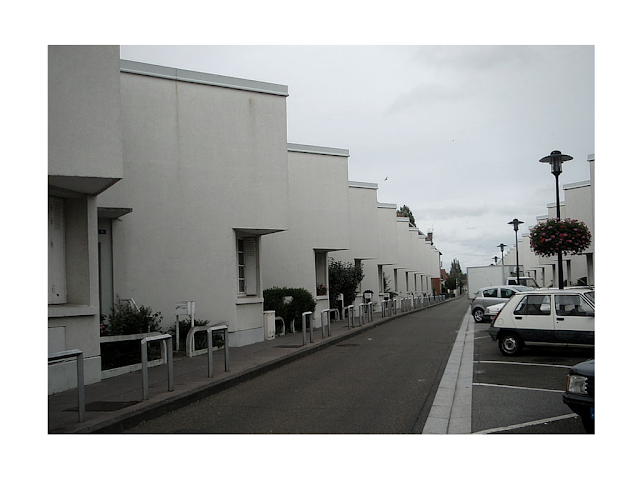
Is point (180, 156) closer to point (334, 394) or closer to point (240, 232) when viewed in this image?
point (240, 232)

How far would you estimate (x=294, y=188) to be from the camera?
24578 millimetres

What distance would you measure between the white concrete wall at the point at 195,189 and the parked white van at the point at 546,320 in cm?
693

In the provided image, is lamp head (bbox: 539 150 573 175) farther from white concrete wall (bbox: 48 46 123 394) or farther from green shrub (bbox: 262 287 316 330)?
white concrete wall (bbox: 48 46 123 394)

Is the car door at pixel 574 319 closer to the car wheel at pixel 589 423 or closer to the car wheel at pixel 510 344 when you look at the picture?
the car wheel at pixel 510 344

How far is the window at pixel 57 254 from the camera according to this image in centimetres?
1057

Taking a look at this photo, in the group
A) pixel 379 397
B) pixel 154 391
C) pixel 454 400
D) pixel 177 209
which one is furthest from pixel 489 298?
pixel 154 391

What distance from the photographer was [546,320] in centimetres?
1424

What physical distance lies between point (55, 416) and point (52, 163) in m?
3.78

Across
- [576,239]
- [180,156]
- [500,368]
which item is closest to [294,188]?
[180,156]

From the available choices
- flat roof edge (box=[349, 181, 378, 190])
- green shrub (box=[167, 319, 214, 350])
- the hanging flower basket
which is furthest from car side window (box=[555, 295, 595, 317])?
flat roof edge (box=[349, 181, 378, 190])

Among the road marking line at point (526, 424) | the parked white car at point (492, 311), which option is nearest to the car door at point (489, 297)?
the parked white car at point (492, 311)

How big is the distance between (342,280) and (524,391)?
1964 cm

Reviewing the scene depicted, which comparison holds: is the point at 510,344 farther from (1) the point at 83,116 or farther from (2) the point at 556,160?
(1) the point at 83,116

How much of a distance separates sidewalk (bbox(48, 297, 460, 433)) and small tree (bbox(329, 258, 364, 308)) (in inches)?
518
